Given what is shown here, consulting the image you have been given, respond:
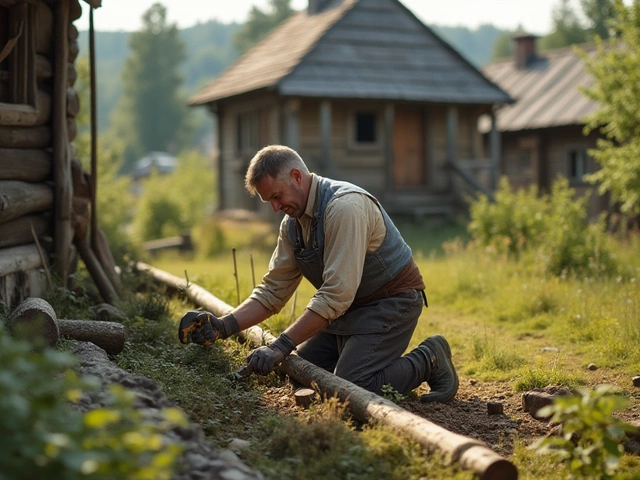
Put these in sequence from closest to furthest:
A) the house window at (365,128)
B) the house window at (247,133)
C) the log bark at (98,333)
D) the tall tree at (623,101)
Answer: the log bark at (98,333) < the tall tree at (623,101) < the house window at (365,128) < the house window at (247,133)

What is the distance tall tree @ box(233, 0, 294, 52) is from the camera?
6322 centimetres

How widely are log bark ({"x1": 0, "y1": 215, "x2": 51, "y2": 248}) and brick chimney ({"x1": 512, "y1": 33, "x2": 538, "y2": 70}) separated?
73.7 ft

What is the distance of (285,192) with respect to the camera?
505 cm

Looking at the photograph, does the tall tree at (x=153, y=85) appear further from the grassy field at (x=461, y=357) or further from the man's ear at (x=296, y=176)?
the man's ear at (x=296, y=176)

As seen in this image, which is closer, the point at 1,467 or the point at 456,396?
the point at 1,467

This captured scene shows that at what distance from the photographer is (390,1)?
19.0 metres

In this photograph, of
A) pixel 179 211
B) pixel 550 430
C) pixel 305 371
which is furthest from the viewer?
pixel 179 211

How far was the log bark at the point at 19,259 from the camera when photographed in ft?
20.8

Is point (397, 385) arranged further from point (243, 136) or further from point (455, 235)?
point (243, 136)

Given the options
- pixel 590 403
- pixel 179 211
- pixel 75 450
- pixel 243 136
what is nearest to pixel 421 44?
pixel 243 136

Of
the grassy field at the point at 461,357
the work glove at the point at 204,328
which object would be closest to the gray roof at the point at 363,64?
the grassy field at the point at 461,357

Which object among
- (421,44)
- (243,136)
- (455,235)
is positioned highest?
(421,44)

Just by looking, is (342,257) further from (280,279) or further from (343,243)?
(280,279)

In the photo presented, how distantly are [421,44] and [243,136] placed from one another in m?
4.96
